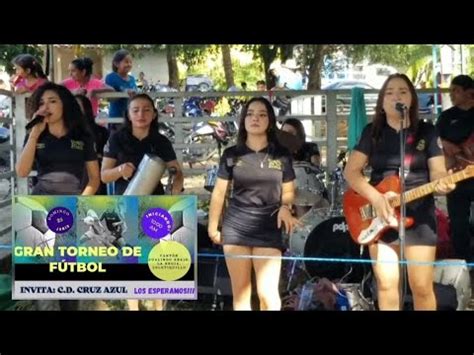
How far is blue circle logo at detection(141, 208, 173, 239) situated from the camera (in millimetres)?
6004

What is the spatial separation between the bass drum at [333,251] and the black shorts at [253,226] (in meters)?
0.21

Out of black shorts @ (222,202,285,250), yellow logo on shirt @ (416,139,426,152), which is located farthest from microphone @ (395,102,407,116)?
black shorts @ (222,202,285,250)

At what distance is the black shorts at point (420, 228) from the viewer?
591 cm

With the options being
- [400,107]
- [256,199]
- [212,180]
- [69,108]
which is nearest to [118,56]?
[69,108]

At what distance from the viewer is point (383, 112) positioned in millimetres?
5957

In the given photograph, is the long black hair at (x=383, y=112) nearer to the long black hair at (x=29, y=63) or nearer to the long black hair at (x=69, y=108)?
the long black hair at (x=69, y=108)

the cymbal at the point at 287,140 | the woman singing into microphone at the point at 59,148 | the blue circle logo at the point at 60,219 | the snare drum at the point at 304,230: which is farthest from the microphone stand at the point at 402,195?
the blue circle logo at the point at 60,219

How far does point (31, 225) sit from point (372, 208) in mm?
1898

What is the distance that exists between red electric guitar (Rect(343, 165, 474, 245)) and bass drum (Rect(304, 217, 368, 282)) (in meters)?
0.05

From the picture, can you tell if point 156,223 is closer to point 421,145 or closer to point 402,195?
point 402,195
